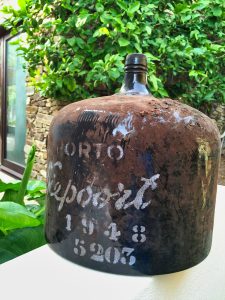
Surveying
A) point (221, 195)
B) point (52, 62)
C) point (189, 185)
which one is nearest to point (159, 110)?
point (189, 185)

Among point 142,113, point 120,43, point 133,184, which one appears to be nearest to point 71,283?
point 133,184

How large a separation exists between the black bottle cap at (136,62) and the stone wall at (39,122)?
121 inches

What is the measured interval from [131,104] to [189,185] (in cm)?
21

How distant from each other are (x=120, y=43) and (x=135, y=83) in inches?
82.8

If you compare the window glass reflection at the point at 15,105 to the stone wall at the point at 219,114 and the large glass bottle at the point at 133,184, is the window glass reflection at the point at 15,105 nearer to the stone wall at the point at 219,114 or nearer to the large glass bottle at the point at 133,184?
the stone wall at the point at 219,114

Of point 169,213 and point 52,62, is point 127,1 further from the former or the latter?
point 169,213

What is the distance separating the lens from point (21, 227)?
1.00m

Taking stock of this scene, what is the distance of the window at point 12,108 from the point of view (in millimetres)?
5152

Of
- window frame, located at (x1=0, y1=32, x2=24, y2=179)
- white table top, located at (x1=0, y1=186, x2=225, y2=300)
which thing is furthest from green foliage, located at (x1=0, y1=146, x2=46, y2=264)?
window frame, located at (x1=0, y1=32, x2=24, y2=179)

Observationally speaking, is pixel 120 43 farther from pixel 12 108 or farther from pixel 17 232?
pixel 12 108

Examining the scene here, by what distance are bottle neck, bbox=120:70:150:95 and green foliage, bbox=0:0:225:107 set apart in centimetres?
192

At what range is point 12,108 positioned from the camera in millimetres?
5527

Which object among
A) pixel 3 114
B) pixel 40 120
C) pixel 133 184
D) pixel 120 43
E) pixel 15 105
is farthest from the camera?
pixel 3 114

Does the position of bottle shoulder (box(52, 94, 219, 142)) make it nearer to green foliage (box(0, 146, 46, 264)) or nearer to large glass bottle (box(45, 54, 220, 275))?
large glass bottle (box(45, 54, 220, 275))
